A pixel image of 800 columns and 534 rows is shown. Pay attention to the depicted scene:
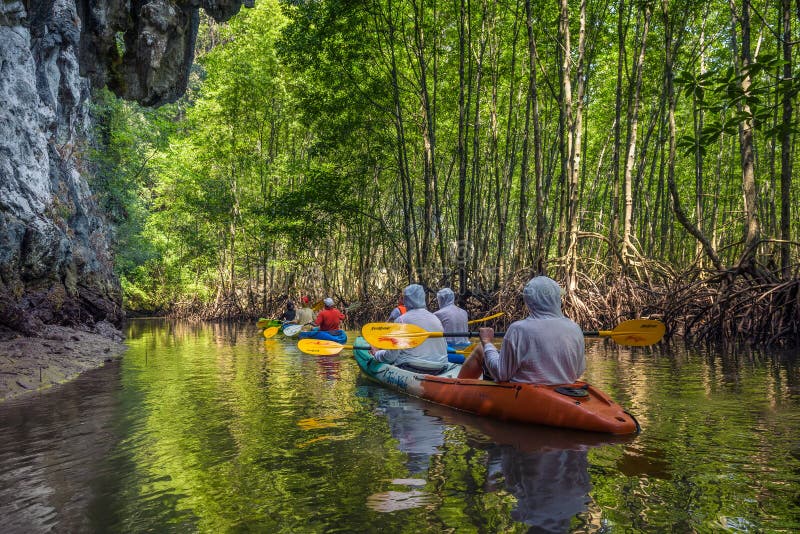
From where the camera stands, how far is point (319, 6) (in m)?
13.4

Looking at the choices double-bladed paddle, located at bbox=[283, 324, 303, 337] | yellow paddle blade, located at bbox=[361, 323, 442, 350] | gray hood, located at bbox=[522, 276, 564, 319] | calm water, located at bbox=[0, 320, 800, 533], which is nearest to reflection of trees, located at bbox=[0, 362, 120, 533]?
calm water, located at bbox=[0, 320, 800, 533]

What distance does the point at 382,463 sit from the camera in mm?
3725

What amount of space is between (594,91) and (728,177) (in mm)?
5742

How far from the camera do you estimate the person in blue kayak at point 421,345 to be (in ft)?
21.2

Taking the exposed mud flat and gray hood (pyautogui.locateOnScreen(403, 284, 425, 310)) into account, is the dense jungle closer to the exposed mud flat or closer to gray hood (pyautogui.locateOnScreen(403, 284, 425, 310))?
gray hood (pyautogui.locateOnScreen(403, 284, 425, 310))

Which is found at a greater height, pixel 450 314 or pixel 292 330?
pixel 450 314

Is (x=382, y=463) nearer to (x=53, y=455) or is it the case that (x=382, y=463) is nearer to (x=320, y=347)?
(x=53, y=455)

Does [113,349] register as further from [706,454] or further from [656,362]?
[706,454]

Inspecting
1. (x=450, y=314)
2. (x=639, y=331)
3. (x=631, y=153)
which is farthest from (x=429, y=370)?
(x=631, y=153)

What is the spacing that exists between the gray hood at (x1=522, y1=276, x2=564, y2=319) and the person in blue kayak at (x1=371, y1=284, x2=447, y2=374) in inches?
84.1

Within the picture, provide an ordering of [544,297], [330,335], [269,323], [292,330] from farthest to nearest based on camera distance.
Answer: [269,323]
[292,330]
[330,335]
[544,297]

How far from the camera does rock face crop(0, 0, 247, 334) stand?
8.71 m

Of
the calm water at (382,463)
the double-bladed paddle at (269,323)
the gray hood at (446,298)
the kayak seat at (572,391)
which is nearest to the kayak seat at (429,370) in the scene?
the calm water at (382,463)

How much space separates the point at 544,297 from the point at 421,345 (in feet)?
8.70
